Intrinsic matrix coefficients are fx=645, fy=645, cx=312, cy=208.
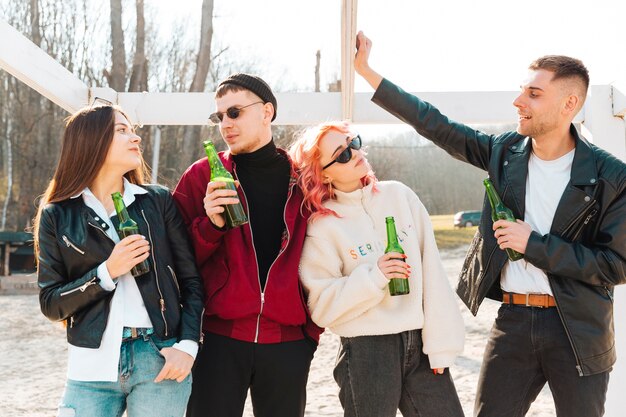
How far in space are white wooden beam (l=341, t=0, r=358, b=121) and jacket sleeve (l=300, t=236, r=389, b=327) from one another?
39.4 inches

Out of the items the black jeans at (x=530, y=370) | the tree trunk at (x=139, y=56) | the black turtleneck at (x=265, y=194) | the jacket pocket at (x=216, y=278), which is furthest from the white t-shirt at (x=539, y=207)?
the tree trunk at (x=139, y=56)

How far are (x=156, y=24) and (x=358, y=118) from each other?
1383 centimetres

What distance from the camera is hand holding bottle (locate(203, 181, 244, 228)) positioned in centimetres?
261

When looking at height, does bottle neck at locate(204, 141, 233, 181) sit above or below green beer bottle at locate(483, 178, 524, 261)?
above

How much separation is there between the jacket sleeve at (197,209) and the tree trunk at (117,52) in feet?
40.4

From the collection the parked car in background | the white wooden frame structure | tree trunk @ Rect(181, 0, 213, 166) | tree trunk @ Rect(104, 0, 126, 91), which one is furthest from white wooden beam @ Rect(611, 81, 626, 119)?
the parked car in background

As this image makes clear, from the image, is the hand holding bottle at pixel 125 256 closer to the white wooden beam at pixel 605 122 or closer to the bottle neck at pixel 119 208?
the bottle neck at pixel 119 208

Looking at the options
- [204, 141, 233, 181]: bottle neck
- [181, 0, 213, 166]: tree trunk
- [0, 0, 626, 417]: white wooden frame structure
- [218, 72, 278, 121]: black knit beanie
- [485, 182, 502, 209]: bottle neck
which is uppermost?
[181, 0, 213, 166]: tree trunk

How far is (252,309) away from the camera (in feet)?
9.12

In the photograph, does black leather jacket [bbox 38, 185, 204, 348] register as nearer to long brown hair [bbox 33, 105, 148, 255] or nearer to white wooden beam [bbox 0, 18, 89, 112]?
long brown hair [bbox 33, 105, 148, 255]

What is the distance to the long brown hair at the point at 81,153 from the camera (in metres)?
2.62

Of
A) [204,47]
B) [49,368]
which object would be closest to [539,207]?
[49,368]

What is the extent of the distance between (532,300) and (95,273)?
6.04 feet

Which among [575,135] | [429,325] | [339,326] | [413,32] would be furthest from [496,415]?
Answer: [413,32]
